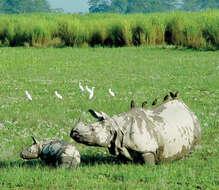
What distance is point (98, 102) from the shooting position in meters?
12.7

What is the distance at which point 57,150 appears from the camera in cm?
681

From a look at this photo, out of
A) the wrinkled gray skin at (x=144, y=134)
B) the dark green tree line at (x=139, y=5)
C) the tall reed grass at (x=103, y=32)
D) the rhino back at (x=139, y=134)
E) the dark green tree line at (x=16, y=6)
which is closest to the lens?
the wrinkled gray skin at (x=144, y=134)

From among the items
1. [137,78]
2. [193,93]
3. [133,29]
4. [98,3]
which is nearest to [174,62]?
[137,78]

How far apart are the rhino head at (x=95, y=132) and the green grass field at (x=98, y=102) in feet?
1.67

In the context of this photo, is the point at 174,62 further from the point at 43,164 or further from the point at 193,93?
the point at 43,164

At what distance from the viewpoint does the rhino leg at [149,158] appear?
6820 mm

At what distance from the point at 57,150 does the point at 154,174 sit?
143cm

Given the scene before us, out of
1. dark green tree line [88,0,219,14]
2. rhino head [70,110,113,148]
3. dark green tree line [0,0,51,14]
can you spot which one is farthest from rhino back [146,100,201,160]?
dark green tree line [88,0,219,14]

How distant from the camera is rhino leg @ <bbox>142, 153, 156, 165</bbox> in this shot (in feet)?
22.4

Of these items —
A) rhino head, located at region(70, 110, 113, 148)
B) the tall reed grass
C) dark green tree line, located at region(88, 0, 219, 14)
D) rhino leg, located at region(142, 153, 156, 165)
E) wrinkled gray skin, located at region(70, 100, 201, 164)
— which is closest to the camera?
rhino head, located at region(70, 110, 113, 148)

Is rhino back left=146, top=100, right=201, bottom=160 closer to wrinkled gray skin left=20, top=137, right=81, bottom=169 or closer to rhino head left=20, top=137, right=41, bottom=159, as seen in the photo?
wrinkled gray skin left=20, top=137, right=81, bottom=169

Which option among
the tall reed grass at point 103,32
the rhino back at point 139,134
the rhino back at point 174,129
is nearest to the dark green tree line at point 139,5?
the tall reed grass at point 103,32

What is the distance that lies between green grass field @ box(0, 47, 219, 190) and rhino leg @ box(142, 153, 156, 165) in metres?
0.12

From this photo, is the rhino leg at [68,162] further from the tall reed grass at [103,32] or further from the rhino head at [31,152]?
the tall reed grass at [103,32]
